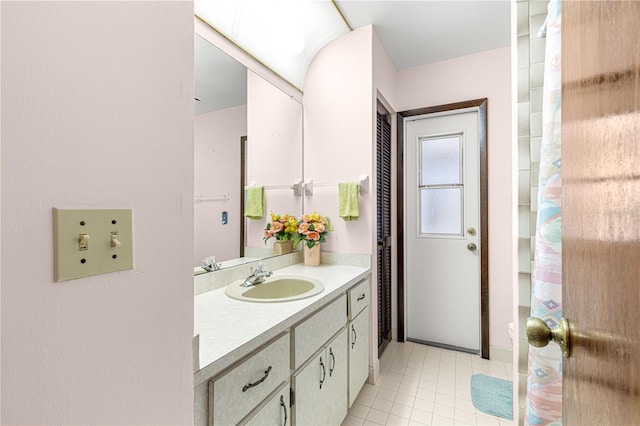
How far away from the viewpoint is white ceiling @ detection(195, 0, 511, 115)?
5.06 ft

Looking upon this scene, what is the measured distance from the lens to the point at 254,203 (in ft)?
6.12

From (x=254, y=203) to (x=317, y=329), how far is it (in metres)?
0.89

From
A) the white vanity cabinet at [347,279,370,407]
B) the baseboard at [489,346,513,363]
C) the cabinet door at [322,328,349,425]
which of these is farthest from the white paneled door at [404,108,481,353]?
the cabinet door at [322,328,349,425]

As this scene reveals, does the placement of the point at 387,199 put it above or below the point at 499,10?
below

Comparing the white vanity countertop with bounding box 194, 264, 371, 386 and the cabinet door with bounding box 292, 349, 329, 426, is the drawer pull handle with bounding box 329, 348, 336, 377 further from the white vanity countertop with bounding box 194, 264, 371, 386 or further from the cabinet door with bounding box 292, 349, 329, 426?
the white vanity countertop with bounding box 194, 264, 371, 386

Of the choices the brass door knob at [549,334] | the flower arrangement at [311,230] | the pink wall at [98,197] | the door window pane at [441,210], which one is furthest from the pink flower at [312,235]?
the brass door knob at [549,334]

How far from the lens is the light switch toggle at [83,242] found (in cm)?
48

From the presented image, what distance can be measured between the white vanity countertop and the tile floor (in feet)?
2.76

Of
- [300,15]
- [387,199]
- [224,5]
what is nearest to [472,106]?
[387,199]

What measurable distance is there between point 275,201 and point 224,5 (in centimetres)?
111

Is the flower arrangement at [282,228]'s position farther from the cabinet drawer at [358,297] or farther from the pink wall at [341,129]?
the cabinet drawer at [358,297]

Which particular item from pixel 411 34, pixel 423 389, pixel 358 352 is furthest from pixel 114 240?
pixel 411 34

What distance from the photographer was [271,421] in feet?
3.29

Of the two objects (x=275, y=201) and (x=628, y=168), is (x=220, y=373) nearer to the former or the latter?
(x=628, y=168)
